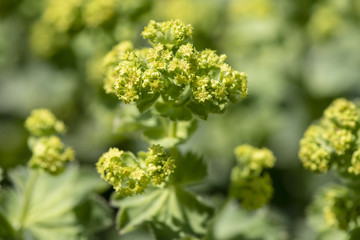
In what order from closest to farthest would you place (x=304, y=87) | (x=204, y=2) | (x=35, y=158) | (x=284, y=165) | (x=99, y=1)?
1. (x=35, y=158)
2. (x=99, y=1)
3. (x=284, y=165)
4. (x=304, y=87)
5. (x=204, y=2)

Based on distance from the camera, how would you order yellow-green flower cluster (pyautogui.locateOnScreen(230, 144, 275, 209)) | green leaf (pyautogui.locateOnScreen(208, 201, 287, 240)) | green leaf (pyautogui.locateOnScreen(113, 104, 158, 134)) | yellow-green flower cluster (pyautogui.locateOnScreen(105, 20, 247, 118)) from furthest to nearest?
green leaf (pyautogui.locateOnScreen(208, 201, 287, 240)) → yellow-green flower cluster (pyautogui.locateOnScreen(230, 144, 275, 209)) → green leaf (pyautogui.locateOnScreen(113, 104, 158, 134)) → yellow-green flower cluster (pyautogui.locateOnScreen(105, 20, 247, 118))

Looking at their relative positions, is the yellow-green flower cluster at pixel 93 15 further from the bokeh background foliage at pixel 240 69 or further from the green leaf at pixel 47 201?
the green leaf at pixel 47 201

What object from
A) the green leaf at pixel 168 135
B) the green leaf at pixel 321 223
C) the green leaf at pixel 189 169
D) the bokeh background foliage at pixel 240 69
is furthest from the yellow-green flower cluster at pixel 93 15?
the green leaf at pixel 321 223

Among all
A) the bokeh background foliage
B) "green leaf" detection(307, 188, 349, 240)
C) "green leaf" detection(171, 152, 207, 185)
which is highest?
the bokeh background foliage

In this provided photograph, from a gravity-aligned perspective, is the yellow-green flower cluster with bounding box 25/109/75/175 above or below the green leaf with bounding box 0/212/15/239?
above

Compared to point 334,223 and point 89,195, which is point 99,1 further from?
point 334,223

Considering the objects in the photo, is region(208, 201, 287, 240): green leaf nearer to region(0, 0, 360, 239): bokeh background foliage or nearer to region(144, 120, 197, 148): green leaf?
region(144, 120, 197, 148): green leaf

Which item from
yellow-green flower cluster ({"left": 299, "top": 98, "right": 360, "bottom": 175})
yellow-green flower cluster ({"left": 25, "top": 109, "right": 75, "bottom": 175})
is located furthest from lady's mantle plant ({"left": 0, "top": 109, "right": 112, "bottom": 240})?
yellow-green flower cluster ({"left": 299, "top": 98, "right": 360, "bottom": 175})

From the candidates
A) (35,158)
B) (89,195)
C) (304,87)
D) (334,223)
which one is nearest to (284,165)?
(304,87)
